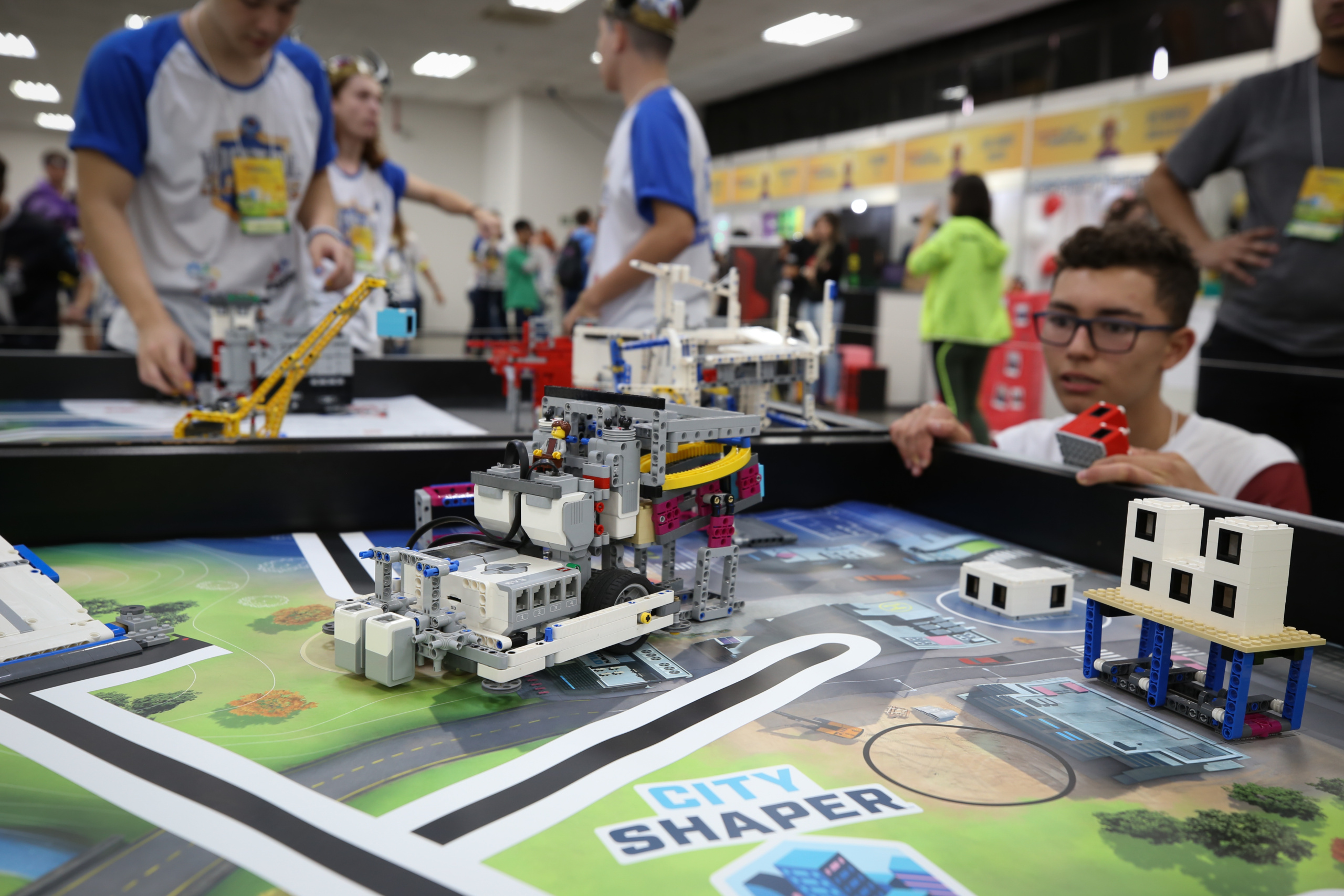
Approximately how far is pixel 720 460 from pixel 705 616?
27 cm

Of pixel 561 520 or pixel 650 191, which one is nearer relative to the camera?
pixel 561 520

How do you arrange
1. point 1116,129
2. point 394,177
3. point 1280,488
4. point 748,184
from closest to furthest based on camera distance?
point 1280,488
point 394,177
point 1116,129
point 748,184

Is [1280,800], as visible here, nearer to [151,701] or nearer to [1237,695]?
[1237,695]

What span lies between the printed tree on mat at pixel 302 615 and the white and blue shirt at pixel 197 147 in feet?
5.85

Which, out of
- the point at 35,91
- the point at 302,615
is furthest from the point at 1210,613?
the point at 35,91

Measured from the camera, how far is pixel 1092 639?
4.64 ft

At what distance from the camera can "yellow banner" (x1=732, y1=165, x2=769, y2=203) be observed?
14352 mm

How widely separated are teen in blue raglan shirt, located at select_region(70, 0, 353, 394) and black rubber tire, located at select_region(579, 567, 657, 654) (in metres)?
1.71

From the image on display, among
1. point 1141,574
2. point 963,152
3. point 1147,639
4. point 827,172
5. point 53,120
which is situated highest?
point 53,120

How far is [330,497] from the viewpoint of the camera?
6.62 feet

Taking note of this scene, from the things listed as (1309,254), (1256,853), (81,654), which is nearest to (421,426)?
(81,654)

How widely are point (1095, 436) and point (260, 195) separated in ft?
8.36

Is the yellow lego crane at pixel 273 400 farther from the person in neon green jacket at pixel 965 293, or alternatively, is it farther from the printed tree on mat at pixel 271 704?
the person in neon green jacket at pixel 965 293

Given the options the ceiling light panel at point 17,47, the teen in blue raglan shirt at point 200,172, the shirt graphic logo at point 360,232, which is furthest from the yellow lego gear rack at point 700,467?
the ceiling light panel at point 17,47
